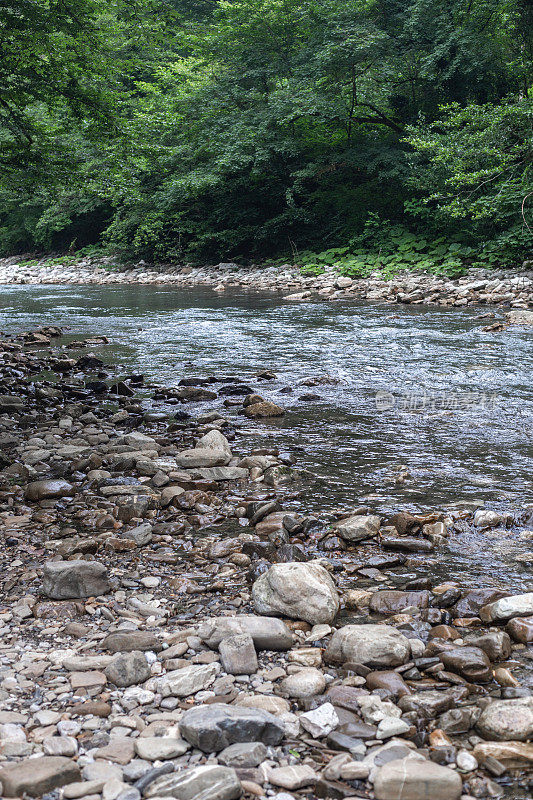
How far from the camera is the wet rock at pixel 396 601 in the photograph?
260cm

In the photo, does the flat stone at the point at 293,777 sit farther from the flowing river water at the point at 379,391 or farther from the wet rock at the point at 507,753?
the flowing river water at the point at 379,391

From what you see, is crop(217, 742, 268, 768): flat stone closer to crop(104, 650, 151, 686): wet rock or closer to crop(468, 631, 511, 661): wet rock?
crop(104, 650, 151, 686): wet rock

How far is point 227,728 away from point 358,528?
1.62 meters

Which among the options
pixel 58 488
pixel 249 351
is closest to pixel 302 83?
pixel 249 351

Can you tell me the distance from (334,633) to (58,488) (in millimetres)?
2292

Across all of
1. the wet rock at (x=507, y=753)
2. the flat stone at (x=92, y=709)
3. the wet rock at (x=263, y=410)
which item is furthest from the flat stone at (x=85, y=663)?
the wet rock at (x=263, y=410)

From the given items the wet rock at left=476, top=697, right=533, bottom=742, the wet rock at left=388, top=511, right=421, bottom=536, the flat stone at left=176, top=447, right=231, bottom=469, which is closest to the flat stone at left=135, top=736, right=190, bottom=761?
the wet rock at left=476, top=697, right=533, bottom=742

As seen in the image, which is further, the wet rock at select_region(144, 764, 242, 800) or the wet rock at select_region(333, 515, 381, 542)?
the wet rock at select_region(333, 515, 381, 542)

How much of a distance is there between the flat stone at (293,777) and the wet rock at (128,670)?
637 millimetres

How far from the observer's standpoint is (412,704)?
1.95m

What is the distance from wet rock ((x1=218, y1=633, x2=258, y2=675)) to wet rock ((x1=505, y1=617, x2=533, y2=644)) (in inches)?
39.7

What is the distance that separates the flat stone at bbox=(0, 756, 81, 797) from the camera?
5.08 ft

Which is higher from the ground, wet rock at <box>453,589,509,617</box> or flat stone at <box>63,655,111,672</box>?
flat stone at <box>63,655,111,672</box>

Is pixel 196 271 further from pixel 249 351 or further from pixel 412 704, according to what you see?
pixel 412 704
